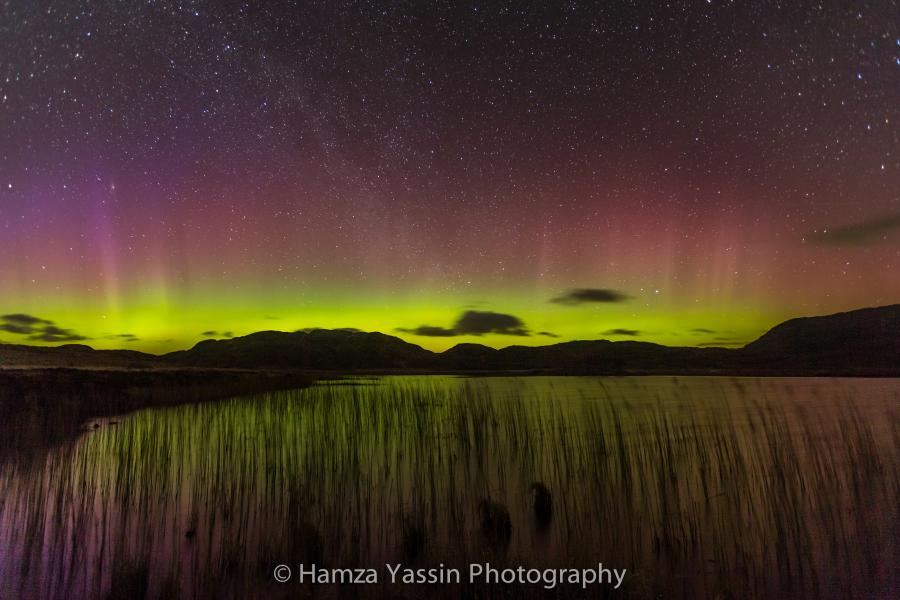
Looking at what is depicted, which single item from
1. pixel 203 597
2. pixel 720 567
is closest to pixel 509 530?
pixel 720 567

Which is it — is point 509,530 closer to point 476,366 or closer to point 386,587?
point 386,587

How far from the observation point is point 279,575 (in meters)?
5.47

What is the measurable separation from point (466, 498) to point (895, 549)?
5032 mm
